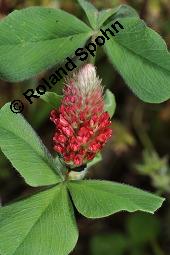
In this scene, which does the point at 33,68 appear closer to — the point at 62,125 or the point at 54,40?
the point at 54,40

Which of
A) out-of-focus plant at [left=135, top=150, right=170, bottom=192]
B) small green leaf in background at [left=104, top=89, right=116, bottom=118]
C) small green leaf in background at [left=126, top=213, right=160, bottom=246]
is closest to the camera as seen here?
small green leaf in background at [left=104, top=89, right=116, bottom=118]

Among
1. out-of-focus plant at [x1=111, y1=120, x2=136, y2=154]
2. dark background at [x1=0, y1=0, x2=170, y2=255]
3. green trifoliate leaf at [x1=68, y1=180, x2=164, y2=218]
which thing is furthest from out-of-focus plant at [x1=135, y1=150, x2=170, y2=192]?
green trifoliate leaf at [x1=68, y1=180, x2=164, y2=218]

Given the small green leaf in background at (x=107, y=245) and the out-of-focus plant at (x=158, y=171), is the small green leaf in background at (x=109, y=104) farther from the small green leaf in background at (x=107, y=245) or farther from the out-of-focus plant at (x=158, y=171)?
the small green leaf in background at (x=107, y=245)

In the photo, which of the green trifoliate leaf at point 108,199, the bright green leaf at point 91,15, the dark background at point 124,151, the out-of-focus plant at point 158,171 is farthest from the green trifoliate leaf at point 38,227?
the dark background at point 124,151

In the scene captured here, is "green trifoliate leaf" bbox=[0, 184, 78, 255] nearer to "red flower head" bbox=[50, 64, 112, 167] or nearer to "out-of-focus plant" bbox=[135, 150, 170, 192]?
"red flower head" bbox=[50, 64, 112, 167]

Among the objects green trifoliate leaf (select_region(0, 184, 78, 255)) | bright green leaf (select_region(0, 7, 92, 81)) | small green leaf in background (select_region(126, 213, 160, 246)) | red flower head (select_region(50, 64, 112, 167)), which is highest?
bright green leaf (select_region(0, 7, 92, 81))

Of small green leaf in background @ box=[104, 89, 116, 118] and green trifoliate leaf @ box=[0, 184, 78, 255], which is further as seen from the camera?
small green leaf in background @ box=[104, 89, 116, 118]

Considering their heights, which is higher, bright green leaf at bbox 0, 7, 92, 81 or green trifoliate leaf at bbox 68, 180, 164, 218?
bright green leaf at bbox 0, 7, 92, 81

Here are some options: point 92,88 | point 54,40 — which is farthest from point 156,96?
point 54,40
